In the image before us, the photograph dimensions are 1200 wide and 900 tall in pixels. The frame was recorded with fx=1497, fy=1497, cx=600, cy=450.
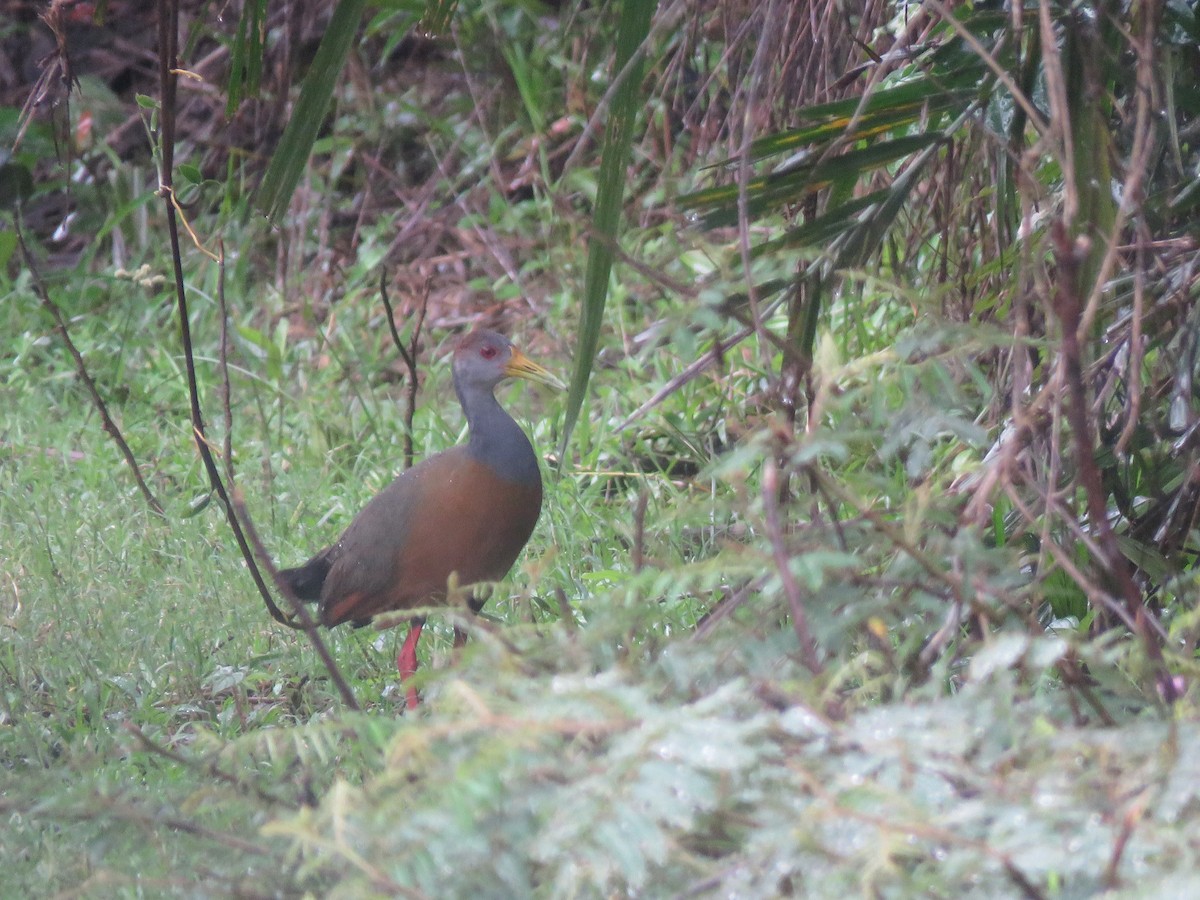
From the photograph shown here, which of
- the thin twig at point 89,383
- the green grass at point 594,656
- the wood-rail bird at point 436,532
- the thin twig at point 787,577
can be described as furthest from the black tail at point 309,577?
the thin twig at point 787,577

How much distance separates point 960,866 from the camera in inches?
43.0

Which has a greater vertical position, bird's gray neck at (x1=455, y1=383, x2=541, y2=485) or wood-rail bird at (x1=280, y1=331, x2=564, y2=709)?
bird's gray neck at (x1=455, y1=383, x2=541, y2=485)

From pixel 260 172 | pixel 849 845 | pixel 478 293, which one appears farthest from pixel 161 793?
pixel 260 172

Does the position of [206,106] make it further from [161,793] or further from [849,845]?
[849,845]

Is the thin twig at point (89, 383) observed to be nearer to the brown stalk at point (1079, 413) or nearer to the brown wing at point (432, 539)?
the brown wing at point (432, 539)

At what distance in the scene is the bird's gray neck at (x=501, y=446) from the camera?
357 centimetres

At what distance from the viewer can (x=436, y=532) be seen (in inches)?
137

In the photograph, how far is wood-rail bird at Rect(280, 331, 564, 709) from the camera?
3.50 meters

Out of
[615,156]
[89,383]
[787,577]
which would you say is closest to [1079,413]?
[787,577]

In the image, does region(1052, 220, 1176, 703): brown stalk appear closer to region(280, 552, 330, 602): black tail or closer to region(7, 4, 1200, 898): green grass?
region(7, 4, 1200, 898): green grass

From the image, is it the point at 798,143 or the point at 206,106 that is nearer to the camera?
the point at 798,143

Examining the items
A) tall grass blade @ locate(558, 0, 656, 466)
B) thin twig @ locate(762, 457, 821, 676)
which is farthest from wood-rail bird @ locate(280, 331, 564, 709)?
thin twig @ locate(762, 457, 821, 676)

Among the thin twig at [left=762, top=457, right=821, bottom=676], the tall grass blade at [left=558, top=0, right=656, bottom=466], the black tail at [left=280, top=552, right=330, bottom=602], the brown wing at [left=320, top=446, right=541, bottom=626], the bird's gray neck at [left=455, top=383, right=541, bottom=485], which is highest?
the tall grass blade at [left=558, top=0, right=656, bottom=466]

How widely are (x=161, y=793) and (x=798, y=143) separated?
4.41 ft
